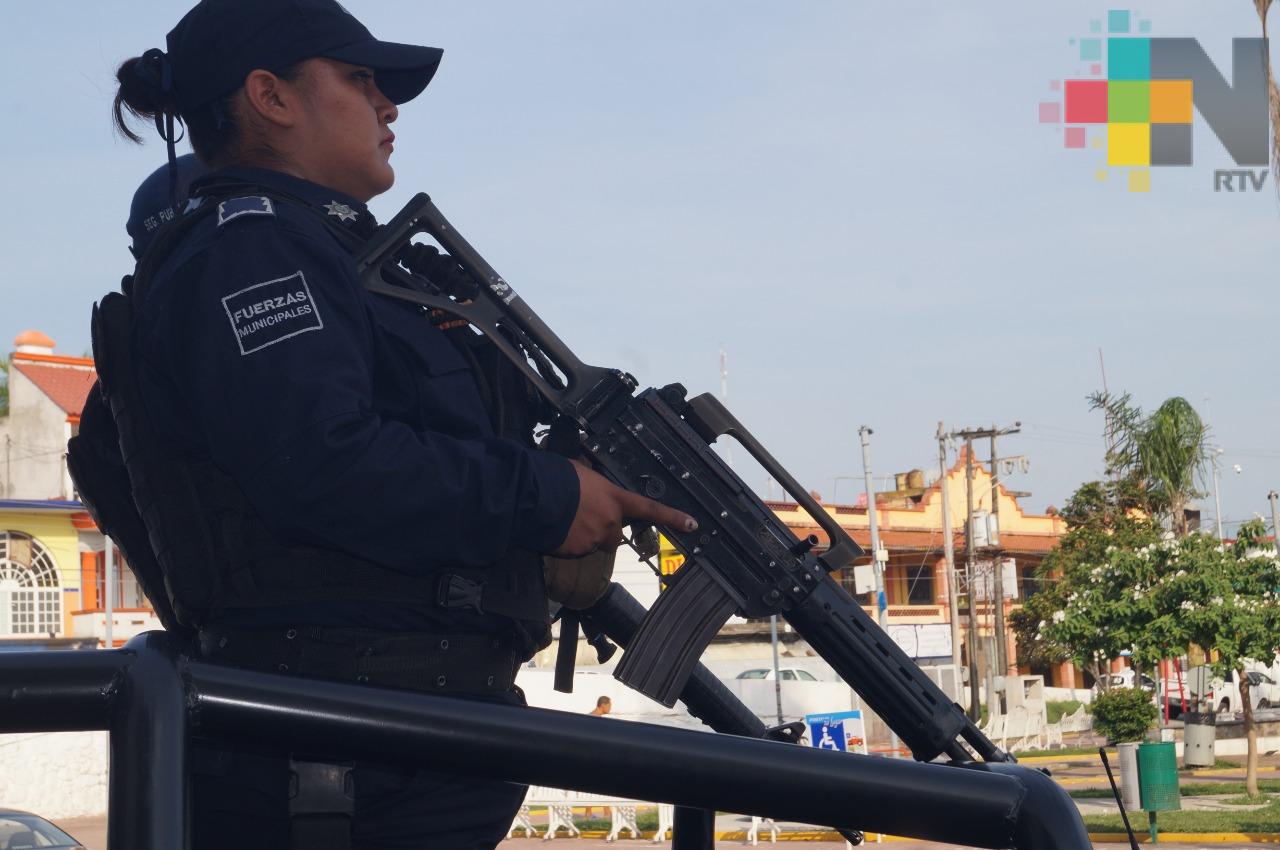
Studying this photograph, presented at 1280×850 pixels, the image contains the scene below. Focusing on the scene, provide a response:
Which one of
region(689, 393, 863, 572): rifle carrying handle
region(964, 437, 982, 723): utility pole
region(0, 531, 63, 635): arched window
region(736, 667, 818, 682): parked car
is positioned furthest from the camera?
region(964, 437, 982, 723): utility pole

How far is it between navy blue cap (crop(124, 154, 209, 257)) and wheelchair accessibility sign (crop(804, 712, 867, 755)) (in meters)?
9.69

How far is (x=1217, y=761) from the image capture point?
27250 mm

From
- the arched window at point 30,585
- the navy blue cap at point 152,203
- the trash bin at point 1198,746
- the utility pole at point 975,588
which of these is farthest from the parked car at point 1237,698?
the navy blue cap at point 152,203

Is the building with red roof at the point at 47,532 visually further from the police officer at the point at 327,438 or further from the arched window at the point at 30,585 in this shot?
the police officer at the point at 327,438

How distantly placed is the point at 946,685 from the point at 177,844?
116ft

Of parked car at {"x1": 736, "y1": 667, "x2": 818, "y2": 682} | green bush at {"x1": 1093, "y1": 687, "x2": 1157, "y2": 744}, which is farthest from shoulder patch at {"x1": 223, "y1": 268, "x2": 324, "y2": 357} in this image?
parked car at {"x1": 736, "y1": 667, "x2": 818, "y2": 682}

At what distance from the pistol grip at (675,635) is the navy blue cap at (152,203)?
38.3 inches

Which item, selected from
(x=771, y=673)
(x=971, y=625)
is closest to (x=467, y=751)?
(x=771, y=673)

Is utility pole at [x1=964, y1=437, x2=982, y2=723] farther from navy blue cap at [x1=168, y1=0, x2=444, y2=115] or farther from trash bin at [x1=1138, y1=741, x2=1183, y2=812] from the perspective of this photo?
navy blue cap at [x1=168, y1=0, x2=444, y2=115]

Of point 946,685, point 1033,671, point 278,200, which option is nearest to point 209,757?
point 278,200

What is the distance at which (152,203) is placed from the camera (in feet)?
7.38

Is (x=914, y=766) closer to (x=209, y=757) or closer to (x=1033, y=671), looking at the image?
(x=209, y=757)

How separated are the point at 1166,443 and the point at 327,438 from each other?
32.0 meters

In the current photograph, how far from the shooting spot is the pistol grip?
5.81 feet
